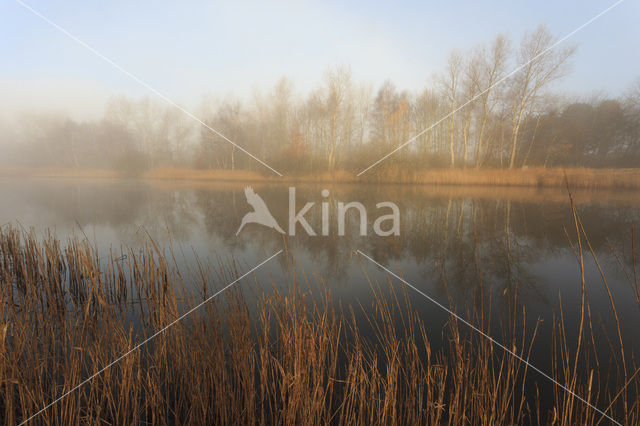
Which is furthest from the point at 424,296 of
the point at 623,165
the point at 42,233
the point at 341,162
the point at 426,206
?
the point at 623,165

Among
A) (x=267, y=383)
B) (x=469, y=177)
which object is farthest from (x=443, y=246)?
(x=469, y=177)

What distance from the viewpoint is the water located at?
4309 mm

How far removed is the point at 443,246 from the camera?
7570 millimetres

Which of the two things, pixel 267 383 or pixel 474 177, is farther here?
pixel 474 177

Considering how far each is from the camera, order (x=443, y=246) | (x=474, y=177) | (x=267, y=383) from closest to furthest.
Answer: (x=267, y=383)
(x=443, y=246)
(x=474, y=177)

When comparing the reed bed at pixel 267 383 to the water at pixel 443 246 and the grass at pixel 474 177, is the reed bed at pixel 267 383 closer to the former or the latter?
the water at pixel 443 246

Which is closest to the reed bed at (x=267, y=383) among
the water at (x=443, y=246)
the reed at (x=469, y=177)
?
the water at (x=443, y=246)

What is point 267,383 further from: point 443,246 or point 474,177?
point 474,177

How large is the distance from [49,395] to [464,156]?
1041 inches

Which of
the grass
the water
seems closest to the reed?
the grass

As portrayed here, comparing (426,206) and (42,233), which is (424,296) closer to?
(426,206)

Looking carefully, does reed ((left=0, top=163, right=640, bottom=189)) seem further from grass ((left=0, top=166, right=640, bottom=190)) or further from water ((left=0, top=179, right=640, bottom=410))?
water ((left=0, top=179, right=640, bottom=410))

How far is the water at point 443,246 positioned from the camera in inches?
170

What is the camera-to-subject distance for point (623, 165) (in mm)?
21922
